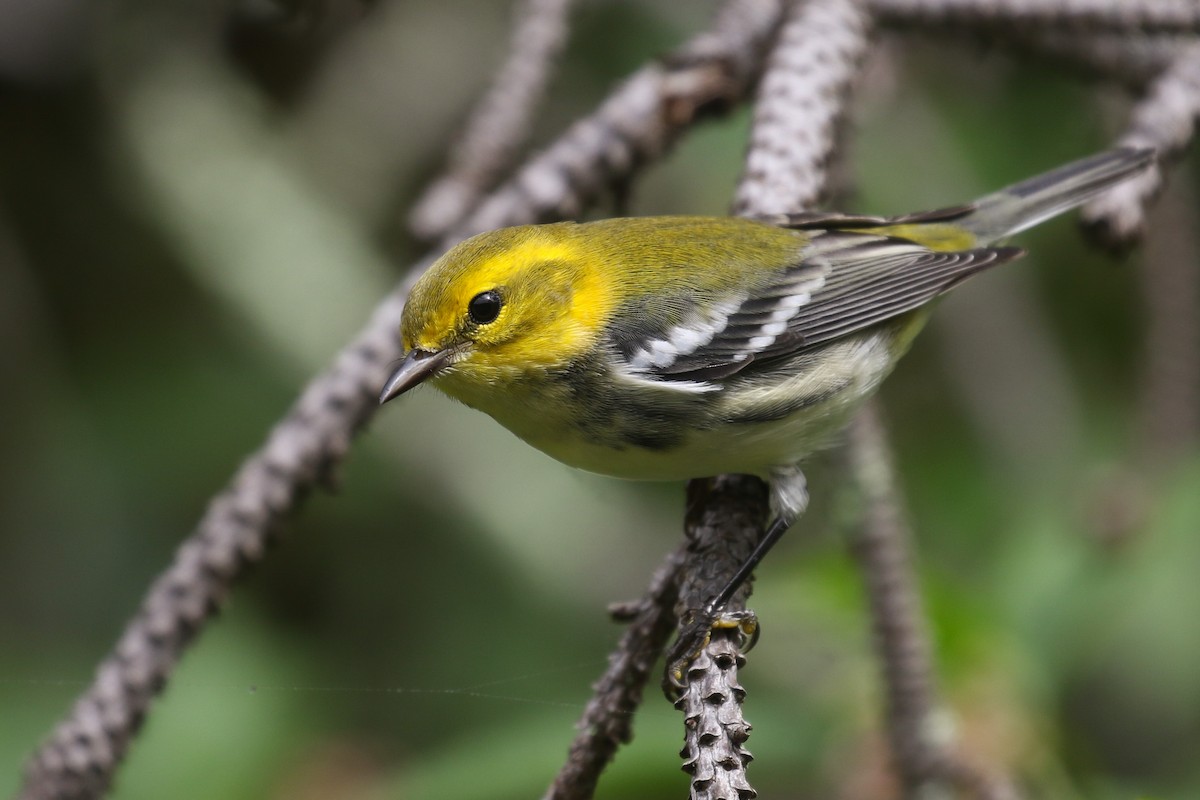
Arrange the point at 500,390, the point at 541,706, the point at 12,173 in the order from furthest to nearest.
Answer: the point at 12,173
the point at 541,706
the point at 500,390

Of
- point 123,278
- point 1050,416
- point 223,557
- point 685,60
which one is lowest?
point 223,557

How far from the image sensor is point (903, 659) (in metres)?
2.50

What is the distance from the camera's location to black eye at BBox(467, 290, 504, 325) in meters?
2.51

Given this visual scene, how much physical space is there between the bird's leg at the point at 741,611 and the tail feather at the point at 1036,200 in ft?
3.30

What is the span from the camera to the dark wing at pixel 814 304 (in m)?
2.64

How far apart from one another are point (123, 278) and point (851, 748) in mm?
3302

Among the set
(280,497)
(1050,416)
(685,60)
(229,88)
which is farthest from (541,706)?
(229,88)

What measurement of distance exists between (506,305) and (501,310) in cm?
2

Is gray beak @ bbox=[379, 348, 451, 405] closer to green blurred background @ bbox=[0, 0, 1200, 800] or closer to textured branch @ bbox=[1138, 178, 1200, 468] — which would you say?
green blurred background @ bbox=[0, 0, 1200, 800]

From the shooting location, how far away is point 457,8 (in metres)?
4.54

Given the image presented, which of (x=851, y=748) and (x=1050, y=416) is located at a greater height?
(x=1050, y=416)

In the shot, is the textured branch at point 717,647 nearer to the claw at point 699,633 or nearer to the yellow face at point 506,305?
the claw at point 699,633

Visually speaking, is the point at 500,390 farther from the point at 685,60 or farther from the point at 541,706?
the point at 541,706

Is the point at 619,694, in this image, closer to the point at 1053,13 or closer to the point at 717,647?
the point at 717,647
